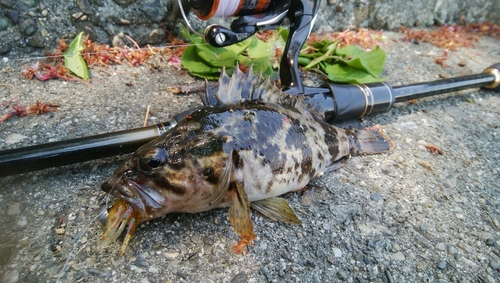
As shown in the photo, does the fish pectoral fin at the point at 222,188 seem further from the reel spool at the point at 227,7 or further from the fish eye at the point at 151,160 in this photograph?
the reel spool at the point at 227,7

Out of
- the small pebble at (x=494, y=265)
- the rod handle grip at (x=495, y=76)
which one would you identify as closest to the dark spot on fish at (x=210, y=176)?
the small pebble at (x=494, y=265)

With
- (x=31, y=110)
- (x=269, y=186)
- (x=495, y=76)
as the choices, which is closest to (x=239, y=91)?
(x=269, y=186)

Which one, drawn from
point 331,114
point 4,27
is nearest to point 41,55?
point 4,27

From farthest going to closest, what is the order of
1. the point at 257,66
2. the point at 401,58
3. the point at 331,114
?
the point at 401,58 < the point at 257,66 < the point at 331,114

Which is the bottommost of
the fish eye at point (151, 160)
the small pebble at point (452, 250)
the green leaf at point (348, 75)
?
the small pebble at point (452, 250)

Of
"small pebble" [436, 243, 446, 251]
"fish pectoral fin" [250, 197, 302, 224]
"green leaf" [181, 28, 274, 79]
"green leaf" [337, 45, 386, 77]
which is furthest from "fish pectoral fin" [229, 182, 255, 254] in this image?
"green leaf" [337, 45, 386, 77]

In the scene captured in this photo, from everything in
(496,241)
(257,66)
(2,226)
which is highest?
(257,66)

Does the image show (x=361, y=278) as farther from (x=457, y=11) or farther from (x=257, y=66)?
(x=457, y=11)
